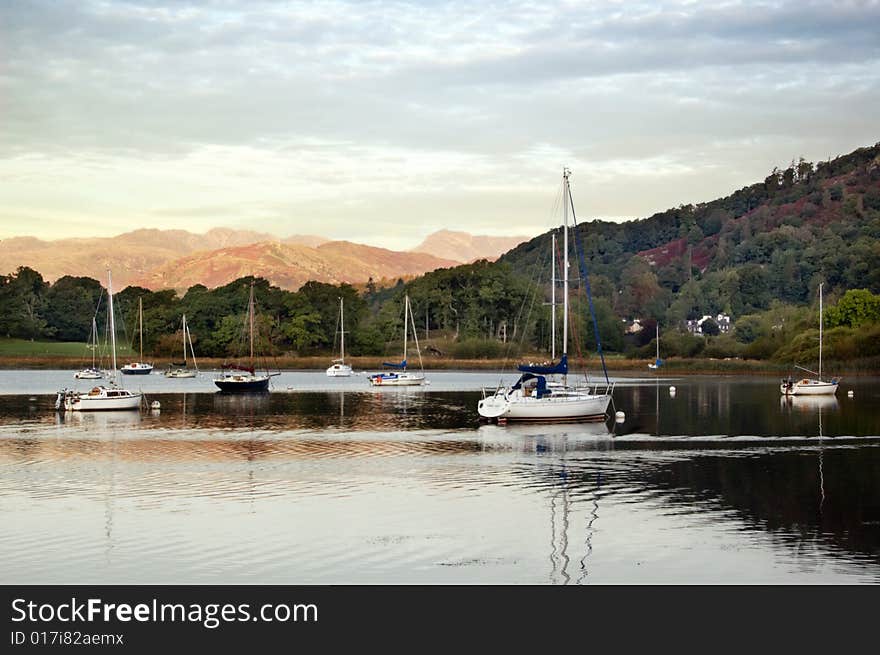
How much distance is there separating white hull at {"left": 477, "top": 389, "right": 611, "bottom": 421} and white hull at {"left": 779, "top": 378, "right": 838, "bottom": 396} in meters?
40.2

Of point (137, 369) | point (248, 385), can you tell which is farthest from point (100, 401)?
point (137, 369)

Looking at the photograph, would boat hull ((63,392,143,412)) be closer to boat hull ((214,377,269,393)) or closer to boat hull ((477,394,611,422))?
boat hull ((477,394,611,422))

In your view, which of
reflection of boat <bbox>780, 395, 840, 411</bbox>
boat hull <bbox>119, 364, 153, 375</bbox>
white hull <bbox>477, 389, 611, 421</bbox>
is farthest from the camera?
boat hull <bbox>119, 364, 153, 375</bbox>

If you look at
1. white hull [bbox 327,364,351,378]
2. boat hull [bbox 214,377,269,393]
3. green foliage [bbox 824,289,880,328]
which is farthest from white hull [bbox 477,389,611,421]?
green foliage [bbox 824,289,880,328]

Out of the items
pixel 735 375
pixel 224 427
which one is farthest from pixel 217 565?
pixel 735 375

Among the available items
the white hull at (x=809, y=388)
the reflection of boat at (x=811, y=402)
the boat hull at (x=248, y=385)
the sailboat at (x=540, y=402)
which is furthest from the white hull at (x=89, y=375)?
the sailboat at (x=540, y=402)

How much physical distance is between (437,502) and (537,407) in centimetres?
2819

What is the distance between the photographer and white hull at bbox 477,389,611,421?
61.1m

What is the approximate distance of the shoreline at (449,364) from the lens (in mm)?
160875

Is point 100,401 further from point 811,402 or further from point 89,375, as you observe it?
point 89,375
